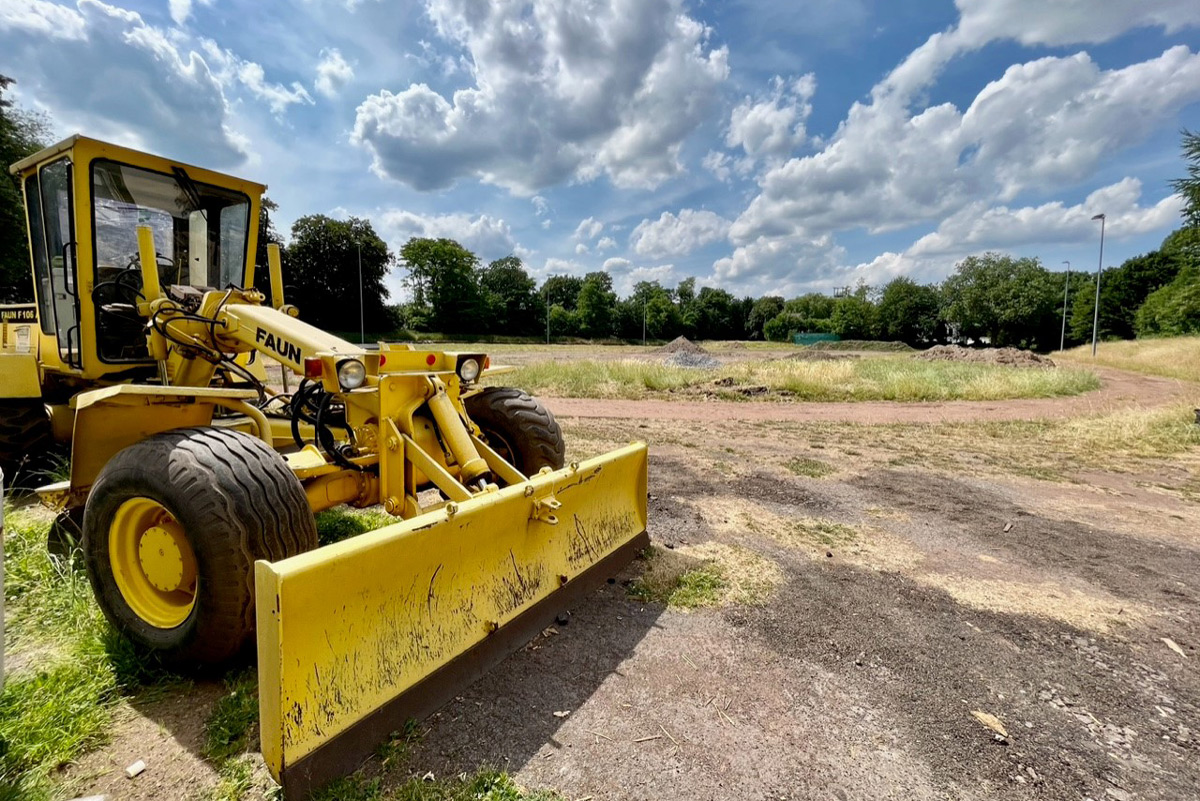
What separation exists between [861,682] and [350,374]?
2.94 meters

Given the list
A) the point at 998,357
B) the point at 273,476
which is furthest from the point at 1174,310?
the point at 273,476

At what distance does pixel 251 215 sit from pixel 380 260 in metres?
52.2

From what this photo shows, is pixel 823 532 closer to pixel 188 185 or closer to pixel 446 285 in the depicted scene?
pixel 188 185

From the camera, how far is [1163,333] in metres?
39.5

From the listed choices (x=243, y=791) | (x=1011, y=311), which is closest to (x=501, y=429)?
(x=243, y=791)

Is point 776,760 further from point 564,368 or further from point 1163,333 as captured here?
point 1163,333

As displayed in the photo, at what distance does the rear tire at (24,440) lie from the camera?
4938 mm

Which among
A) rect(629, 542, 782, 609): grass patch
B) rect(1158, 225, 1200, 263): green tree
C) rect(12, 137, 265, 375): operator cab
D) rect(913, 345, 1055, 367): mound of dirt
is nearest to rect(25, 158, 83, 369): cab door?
rect(12, 137, 265, 375): operator cab

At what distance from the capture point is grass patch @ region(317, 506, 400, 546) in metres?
4.23

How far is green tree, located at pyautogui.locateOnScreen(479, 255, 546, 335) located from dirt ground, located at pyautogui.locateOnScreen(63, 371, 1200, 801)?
2459 inches

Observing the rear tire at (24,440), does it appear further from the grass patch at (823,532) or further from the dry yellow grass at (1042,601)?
the dry yellow grass at (1042,601)

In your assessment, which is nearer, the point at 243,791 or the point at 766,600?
the point at 243,791

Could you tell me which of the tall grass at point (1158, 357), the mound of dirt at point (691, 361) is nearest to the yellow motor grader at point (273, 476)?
the mound of dirt at point (691, 361)

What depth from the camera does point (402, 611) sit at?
2342mm
